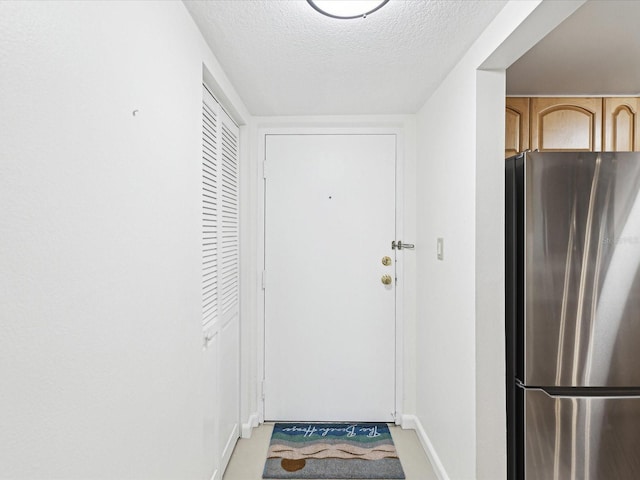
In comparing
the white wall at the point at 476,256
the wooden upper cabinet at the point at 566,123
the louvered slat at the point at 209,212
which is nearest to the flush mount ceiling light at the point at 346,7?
the white wall at the point at 476,256

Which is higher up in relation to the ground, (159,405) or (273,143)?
(273,143)

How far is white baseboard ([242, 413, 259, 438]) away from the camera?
2.76 meters

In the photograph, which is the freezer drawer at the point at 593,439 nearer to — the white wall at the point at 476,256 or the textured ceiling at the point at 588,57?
the white wall at the point at 476,256

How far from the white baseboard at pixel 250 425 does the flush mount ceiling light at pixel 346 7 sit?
2.52 meters

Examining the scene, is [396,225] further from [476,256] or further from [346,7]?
[346,7]

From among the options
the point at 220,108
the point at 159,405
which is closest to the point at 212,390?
the point at 159,405

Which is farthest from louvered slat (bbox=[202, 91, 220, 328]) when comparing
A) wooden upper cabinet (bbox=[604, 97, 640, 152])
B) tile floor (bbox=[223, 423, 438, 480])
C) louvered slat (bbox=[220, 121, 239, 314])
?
wooden upper cabinet (bbox=[604, 97, 640, 152])

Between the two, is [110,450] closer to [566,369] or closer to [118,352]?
[118,352]

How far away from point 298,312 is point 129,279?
1.95m

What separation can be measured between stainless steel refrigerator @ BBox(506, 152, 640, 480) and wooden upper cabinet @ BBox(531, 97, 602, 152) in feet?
2.48

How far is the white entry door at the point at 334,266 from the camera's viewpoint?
2955 millimetres

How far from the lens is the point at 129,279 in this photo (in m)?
1.09

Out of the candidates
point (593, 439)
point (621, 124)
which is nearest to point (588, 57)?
point (621, 124)

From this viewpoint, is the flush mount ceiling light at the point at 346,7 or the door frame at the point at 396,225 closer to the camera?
the flush mount ceiling light at the point at 346,7
